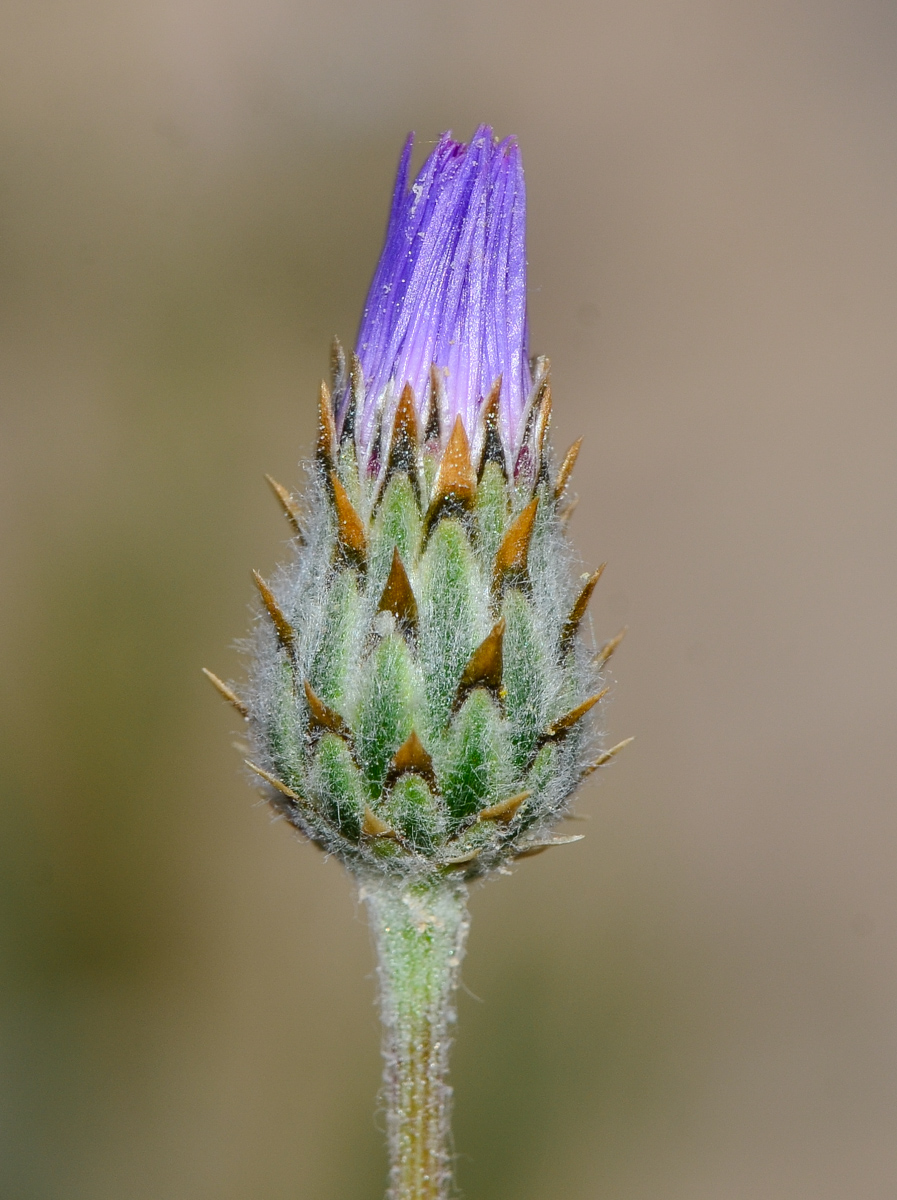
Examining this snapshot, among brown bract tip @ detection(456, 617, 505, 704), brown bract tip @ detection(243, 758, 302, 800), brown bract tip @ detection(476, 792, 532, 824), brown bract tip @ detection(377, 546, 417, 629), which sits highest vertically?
brown bract tip @ detection(377, 546, 417, 629)

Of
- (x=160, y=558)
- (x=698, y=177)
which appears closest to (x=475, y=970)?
(x=160, y=558)

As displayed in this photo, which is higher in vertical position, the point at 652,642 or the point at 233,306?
the point at 233,306

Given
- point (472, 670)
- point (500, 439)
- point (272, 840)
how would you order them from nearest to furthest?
point (472, 670) → point (500, 439) → point (272, 840)

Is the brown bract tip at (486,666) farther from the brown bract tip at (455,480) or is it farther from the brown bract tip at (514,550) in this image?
the brown bract tip at (455,480)

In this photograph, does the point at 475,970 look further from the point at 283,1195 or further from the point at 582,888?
the point at 283,1195

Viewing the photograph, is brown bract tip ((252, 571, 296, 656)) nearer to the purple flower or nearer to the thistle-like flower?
the thistle-like flower

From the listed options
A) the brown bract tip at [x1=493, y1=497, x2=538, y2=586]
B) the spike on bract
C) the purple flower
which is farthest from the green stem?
the purple flower

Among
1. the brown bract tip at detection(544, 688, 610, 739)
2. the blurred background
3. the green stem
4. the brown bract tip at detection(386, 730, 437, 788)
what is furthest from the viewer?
the blurred background

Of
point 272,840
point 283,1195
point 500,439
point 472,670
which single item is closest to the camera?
point 472,670
